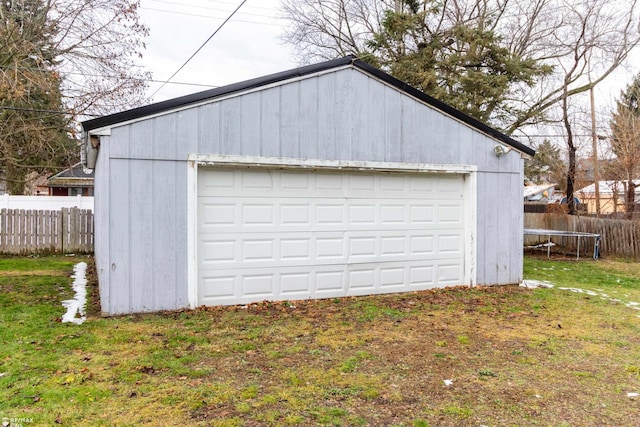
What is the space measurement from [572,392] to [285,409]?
7.51 feet

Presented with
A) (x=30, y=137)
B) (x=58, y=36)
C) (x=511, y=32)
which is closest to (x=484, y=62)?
(x=511, y=32)

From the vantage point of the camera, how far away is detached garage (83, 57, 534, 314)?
6.03 m

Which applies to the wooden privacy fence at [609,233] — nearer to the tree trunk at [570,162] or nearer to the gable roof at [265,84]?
the tree trunk at [570,162]

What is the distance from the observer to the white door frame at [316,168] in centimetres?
629

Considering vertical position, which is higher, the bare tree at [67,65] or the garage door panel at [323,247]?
the bare tree at [67,65]

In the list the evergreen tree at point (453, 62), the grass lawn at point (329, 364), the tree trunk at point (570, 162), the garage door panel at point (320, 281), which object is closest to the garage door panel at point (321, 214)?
the garage door panel at point (320, 281)

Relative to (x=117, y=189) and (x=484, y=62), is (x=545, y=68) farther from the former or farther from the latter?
(x=117, y=189)

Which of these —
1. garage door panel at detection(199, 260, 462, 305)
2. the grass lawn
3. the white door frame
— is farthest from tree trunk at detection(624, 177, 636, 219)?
garage door panel at detection(199, 260, 462, 305)

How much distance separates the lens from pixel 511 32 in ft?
63.5

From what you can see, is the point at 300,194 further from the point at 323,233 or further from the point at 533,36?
the point at 533,36

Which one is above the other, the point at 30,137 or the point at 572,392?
the point at 30,137

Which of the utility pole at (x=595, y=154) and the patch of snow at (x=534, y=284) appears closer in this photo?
the patch of snow at (x=534, y=284)

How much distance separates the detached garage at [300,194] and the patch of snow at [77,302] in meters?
0.41

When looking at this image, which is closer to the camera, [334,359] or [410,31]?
[334,359]
